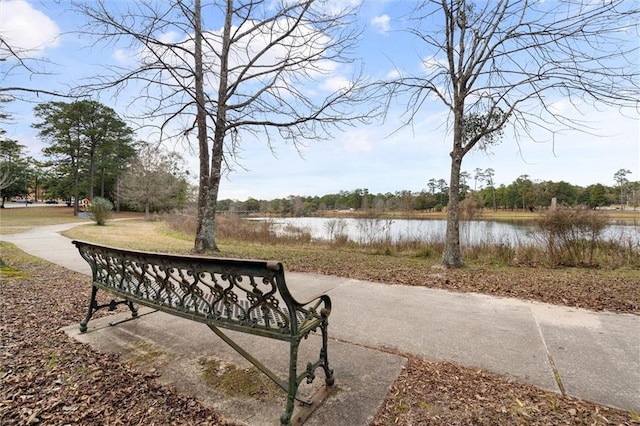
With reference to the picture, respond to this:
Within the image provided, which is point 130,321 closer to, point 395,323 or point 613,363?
point 395,323

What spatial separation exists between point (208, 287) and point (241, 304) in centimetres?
29

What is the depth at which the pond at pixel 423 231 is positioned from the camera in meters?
8.19

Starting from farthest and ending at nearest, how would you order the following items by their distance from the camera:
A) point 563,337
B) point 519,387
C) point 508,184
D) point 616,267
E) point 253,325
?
point 508,184 → point 616,267 → point 563,337 → point 519,387 → point 253,325

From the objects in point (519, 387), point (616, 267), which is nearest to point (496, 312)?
point (519, 387)

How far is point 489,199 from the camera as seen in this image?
108 ft

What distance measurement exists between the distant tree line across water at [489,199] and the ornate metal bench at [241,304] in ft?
30.2

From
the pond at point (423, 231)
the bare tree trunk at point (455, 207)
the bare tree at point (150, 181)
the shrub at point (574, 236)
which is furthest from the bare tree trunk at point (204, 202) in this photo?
the bare tree at point (150, 181)

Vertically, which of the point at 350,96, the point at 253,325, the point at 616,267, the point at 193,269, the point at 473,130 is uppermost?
the point at 350,96

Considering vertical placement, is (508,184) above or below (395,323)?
above

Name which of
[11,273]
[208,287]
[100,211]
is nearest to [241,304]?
[208,287]

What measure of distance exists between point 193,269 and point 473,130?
729 cm

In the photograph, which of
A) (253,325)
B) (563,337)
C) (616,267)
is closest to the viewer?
(253,325)

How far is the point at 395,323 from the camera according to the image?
3494mm

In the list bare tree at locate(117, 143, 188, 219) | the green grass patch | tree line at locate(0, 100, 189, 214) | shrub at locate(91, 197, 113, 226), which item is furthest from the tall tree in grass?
the green grass patch
